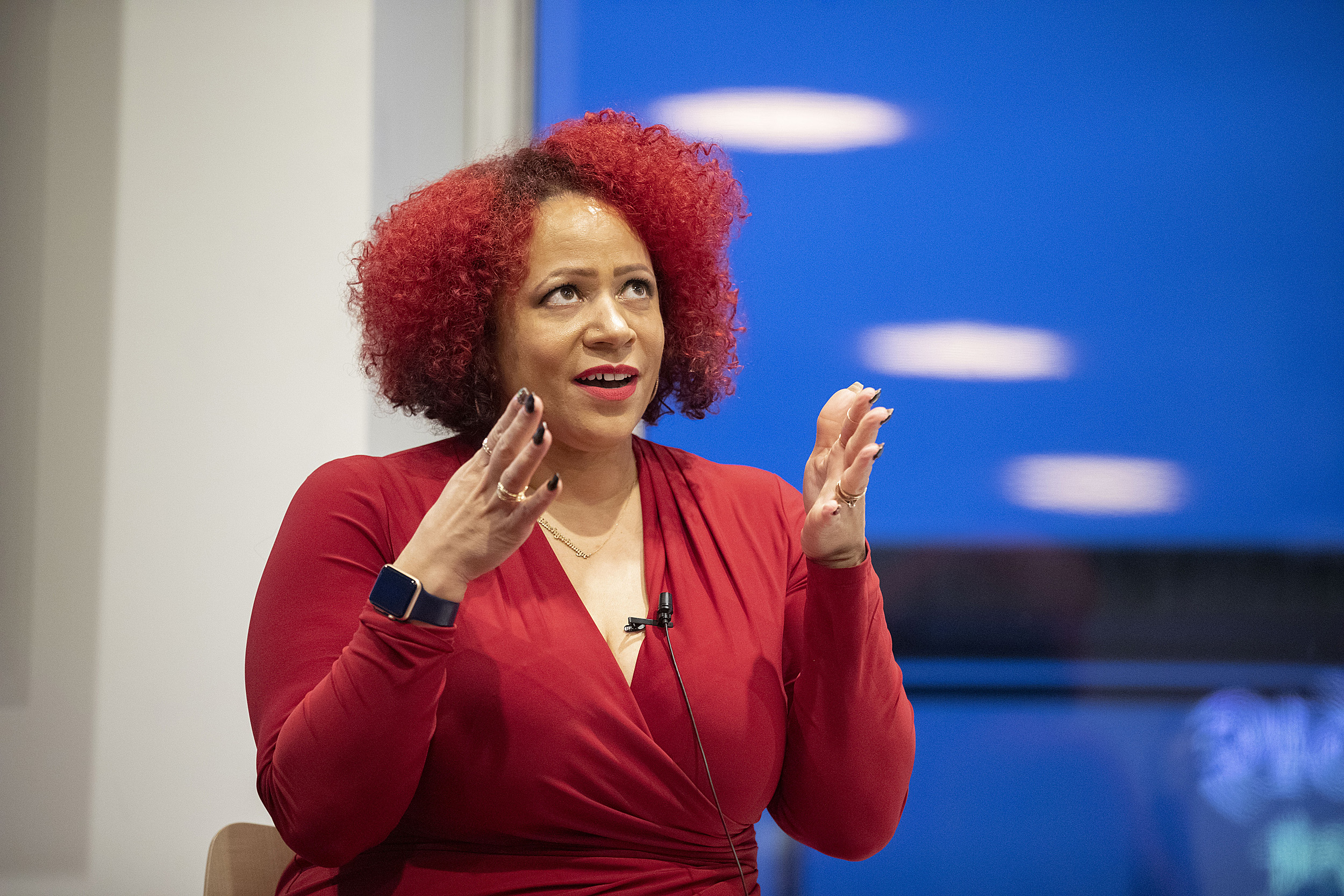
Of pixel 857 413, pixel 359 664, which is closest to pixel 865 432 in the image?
pixel 857 413

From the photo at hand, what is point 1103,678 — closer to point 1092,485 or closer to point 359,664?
point 1092,485

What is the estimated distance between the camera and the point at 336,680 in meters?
1.12

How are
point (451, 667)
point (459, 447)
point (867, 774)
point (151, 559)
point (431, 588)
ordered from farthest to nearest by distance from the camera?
1. point (151, 559)
2. point (459, 447)
3. point (867, 774)
4. point (451, 667)
5. point (431, 588)

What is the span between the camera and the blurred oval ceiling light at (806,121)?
2.36 m

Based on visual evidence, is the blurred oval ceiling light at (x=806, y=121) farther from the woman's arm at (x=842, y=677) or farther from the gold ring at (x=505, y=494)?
the gold ring at (x=505, y=494)

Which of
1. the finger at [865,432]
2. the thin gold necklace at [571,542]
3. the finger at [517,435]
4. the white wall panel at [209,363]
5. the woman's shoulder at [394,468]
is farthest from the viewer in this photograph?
the white wall panel at [209,363]

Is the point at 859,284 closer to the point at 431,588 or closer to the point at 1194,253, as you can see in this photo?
the point at 1194,253

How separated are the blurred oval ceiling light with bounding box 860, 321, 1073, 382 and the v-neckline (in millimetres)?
944

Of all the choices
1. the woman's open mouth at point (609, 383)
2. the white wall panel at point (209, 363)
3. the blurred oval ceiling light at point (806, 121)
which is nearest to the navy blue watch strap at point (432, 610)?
the woman's open mouth at point (609, 383)

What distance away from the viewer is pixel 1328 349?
2314 mm

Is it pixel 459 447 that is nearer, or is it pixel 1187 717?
pixel 459 447

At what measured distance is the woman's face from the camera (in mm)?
1409

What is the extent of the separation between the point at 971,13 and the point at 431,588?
76.7 inches

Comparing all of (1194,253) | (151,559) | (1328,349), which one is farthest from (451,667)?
(1328,349)
